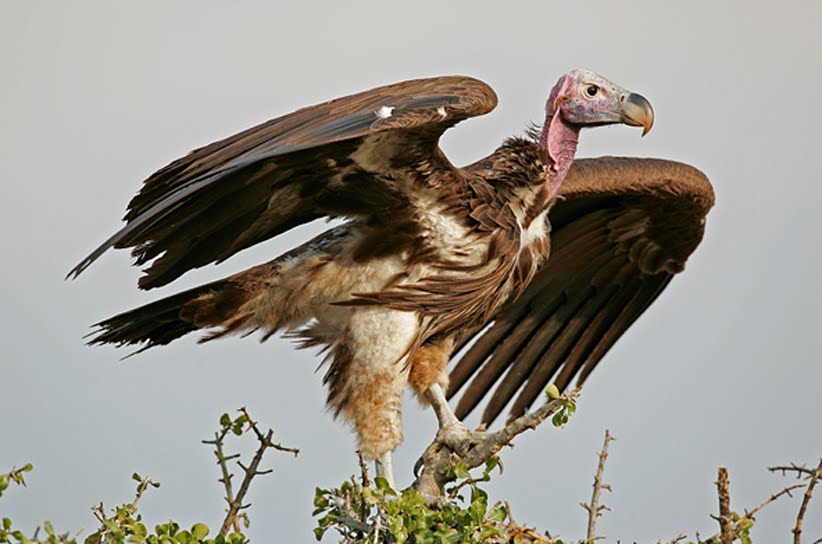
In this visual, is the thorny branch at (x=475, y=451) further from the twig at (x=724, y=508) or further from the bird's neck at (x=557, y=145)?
the bird's neck at (x=557, y=145)

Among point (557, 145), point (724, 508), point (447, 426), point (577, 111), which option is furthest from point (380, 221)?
point (724, 508)

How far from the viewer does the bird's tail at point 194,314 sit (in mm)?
6031

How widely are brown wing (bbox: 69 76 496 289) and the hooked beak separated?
1177 mm

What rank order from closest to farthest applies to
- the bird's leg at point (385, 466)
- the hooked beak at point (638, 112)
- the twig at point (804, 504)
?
the twig at point (804, 504) < the bird's leg at point (385, 466) < the hooked beak at point (638, 112)

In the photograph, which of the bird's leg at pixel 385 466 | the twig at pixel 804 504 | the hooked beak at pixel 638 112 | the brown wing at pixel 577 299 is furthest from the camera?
the brown wing at pixel 577 299

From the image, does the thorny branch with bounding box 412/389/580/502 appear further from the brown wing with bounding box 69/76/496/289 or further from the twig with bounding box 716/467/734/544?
the brown wing with bounding box 69/76/496/289

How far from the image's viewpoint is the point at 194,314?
6070mm

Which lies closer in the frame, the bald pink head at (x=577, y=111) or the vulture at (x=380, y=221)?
the vulture at (x=380, y=221)

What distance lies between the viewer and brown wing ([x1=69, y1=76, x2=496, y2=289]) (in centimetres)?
481

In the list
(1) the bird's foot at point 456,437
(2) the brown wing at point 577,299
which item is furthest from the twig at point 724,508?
(2) the brown wing at point 577,299

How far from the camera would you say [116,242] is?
177 inches

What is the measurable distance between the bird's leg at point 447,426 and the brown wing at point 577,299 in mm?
1323

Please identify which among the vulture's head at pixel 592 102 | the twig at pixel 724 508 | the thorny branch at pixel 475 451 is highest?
the vulture's head at pixel 592 102

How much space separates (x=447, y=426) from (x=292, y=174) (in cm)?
133
